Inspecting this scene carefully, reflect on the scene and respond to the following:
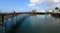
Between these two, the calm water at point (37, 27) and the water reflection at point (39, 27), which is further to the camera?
the calm water at point (37, 27)

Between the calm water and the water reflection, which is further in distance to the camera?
the calm water

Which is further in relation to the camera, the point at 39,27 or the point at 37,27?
the point at 37,27
